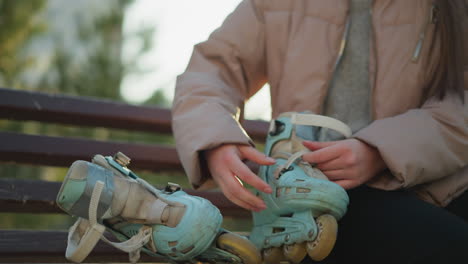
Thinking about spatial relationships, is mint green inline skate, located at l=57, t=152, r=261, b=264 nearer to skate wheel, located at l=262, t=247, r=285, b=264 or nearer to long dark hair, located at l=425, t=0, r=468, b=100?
skate wheel, located at l=262, t=247, r=285, b=264

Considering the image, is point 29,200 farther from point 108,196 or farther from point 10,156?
point 108,196

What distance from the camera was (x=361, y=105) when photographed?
1528 millimetres

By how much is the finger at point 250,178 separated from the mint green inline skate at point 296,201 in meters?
0.06

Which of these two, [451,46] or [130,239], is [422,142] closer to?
[451,46]

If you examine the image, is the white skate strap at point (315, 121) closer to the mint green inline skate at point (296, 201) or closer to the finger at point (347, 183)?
the mint green inline skate at point (296, 201)

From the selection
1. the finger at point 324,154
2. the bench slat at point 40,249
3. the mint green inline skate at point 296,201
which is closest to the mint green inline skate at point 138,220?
the mint green inline skate at point 296,201

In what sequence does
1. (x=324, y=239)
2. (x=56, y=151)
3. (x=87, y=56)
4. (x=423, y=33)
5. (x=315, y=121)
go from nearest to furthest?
(x=324, y=239) → (x=315, y=121) → (x=423, y=33) → (x=56, y=151) → (x=87, y=56)

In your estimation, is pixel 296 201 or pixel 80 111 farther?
pixel 80 111

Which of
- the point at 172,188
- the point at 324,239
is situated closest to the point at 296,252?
the point at 324,239

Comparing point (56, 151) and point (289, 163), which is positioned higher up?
point (289, 163)

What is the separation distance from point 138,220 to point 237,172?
246 millimetres

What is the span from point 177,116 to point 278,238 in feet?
1.40

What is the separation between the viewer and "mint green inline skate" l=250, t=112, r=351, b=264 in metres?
1.18

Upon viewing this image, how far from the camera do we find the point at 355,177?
1.30 metres
